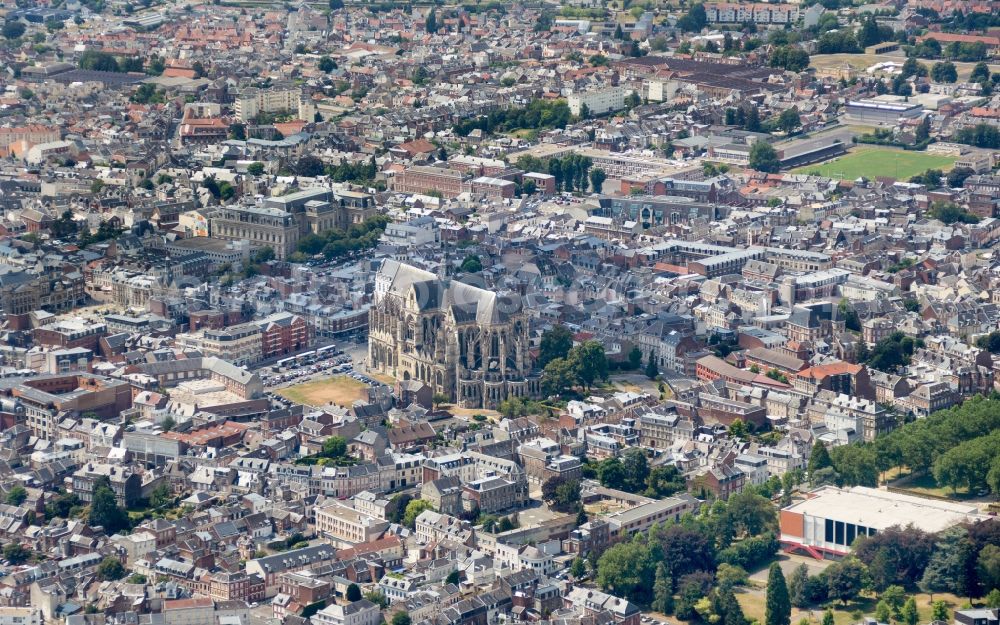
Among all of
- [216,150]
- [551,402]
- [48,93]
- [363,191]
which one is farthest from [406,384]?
[48,93]

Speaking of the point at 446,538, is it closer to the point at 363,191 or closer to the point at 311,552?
the point at 311,552

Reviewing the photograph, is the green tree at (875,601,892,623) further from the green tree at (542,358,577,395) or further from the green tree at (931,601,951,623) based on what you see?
the green tree at (542,358,577,395)

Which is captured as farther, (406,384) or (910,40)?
(910,40)

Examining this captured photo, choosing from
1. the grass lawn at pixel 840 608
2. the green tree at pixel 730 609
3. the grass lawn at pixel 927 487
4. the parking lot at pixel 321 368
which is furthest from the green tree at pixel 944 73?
the green tree at pixel 730 609

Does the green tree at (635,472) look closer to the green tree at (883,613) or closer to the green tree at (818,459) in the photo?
the green tree at (818,459)

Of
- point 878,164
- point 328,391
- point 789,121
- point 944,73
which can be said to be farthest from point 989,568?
point 944,73

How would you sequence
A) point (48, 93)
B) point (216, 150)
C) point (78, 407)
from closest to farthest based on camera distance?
point (78, 407), point (216, 150), point (48, 93)

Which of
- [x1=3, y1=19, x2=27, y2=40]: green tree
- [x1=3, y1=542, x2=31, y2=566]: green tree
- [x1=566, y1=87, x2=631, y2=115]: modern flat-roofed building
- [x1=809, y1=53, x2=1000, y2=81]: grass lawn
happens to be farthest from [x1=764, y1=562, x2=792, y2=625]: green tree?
[x1=3, y1=19, x2=27, y2=40]: green tree
